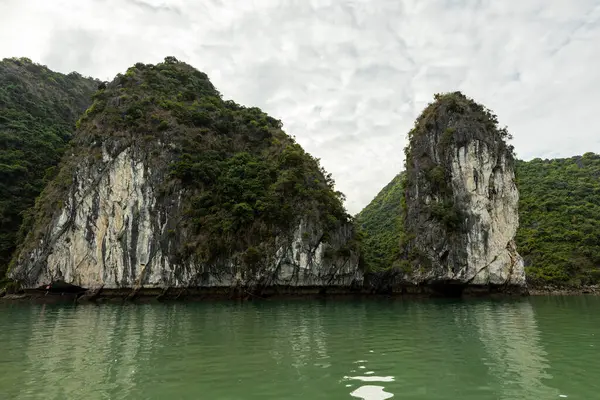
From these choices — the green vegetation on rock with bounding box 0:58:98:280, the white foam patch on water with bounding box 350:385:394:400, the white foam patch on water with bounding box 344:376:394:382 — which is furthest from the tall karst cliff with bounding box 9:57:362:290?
the white foam patch on water with bounding box 350:385:394:400

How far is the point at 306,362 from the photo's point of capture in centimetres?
769

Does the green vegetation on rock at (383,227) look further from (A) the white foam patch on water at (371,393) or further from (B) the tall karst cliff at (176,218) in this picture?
(A) the white foam patch on water at (371,393)

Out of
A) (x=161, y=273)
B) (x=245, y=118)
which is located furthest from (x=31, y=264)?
(x=245, y=118)

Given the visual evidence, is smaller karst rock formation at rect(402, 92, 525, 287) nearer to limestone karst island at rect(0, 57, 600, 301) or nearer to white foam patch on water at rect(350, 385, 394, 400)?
limestone karst island at rect(0, 57, 600, 301)

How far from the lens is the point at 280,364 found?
7531 millimetres

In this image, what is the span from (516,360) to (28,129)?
2003 inches

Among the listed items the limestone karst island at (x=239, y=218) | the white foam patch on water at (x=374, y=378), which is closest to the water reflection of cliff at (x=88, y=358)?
the white foam patch on water at (x=374, y=378)

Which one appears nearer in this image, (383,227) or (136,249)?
(136,249)

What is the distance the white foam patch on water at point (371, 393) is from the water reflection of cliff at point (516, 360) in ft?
5.36

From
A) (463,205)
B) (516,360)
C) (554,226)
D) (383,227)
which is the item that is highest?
(383,227)

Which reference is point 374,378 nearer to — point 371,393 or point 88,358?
point 371,393

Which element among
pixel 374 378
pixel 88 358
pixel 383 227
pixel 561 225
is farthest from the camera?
pixel 383 227

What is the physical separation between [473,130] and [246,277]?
75.1ft

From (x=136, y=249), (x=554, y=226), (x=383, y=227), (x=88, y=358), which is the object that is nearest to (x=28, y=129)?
(x=136, y=249)
